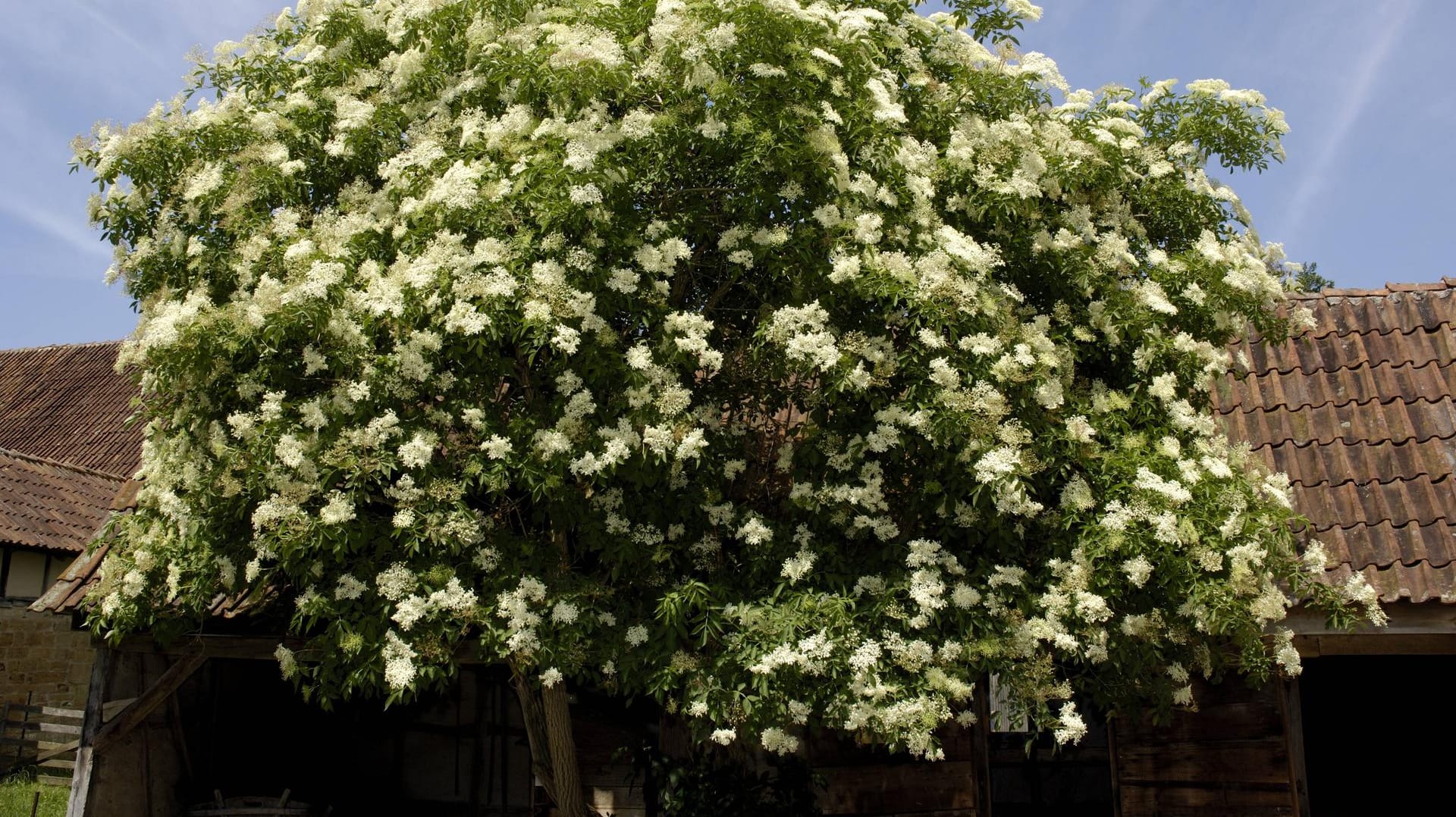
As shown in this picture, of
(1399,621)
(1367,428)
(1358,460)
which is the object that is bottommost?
(1399,621)

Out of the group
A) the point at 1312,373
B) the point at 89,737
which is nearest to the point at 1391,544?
the point at 1312,373

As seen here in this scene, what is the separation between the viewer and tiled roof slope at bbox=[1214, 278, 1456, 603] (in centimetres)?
675

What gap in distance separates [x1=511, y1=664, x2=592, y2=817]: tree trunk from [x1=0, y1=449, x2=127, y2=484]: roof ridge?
10.5m

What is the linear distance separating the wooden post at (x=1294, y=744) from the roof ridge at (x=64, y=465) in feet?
47.1

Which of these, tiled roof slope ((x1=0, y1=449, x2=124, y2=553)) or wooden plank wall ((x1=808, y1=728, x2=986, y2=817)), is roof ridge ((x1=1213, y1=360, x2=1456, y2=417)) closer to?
wooden plank wall ((x1=808, y1=728, x2=986, y2=817))

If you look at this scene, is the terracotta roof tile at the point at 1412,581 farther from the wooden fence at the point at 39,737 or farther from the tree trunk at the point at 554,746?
the wooden fence at the point at 39,737

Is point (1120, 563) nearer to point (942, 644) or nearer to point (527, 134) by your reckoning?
point (942, 644)

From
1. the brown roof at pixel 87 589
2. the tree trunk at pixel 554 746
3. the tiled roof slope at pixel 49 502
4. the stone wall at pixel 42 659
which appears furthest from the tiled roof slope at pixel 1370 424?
A: the stone wall at pixel 42 659

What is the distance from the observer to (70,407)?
63.1 feet

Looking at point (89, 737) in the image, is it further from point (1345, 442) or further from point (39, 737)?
point (1345, 442)

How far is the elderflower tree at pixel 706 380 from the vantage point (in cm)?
559

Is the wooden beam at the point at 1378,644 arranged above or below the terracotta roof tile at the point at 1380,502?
below

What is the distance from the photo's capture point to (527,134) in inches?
232

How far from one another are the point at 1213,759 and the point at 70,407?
61.4ft
